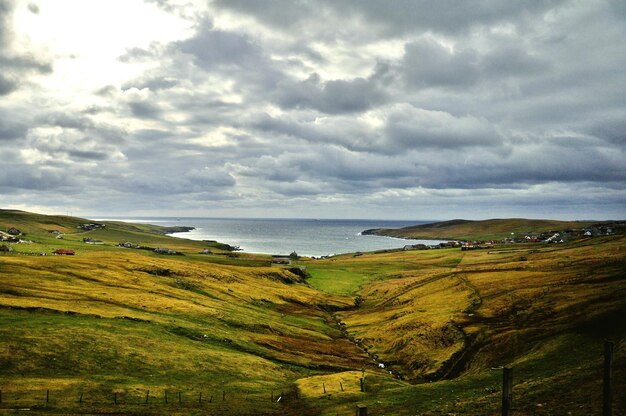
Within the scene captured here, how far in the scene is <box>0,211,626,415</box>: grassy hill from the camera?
39.7m

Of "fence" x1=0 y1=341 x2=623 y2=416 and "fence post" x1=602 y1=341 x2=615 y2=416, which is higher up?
"fence post" x1=602 y1=341 x2=615 y2=416

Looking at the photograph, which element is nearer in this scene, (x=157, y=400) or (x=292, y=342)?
(x=157, y=400)

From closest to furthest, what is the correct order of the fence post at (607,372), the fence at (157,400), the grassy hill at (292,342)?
the fence post at (607,372) → the fence at (157,400) → the grassy hill at (292,342)

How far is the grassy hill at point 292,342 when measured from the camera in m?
39.7

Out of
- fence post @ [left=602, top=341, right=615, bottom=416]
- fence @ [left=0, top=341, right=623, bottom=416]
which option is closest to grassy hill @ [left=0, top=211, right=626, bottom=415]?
fence @ [left=0, top=341, right=623, bottom=416]

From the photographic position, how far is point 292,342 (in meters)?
77.7

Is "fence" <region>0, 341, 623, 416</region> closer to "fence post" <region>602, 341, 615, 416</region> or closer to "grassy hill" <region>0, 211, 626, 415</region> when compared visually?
"grassy hill" <region>0, 211, 626, 415</region>

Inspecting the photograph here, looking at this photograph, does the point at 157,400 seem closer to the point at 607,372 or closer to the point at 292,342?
the point at 607,372

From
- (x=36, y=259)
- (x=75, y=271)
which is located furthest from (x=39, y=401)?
(x=36, y=259)

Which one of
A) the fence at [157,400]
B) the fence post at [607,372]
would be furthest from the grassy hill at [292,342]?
the fence post at [607,372]

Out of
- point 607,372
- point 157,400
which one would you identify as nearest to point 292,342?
point 157,400

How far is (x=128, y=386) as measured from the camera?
43656mm

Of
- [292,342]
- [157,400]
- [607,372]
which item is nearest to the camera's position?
[607,372]

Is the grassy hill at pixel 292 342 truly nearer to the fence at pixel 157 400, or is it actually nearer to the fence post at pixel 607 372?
the fence at pixel 157 400
